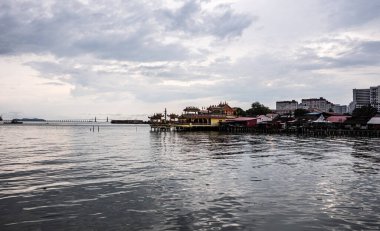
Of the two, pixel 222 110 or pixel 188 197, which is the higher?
pixel 222 110

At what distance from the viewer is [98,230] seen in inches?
416

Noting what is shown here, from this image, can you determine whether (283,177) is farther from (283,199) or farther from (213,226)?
(213,226)

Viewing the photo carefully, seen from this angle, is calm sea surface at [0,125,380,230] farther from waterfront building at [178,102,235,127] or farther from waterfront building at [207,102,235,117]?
waterfront building at [207,102,235,117]

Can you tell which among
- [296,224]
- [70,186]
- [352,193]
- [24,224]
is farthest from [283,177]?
[24,224]

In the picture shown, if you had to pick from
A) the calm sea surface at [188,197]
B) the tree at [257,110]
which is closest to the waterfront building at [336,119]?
the tree at [257,110]

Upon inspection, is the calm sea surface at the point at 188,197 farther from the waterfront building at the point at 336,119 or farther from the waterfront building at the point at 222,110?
the waterfront building at the point at 222,110

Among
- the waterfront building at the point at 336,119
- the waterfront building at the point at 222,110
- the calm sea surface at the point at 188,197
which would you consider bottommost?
the calm sea surface at the point at 188,197

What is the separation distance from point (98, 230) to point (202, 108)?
113 meters

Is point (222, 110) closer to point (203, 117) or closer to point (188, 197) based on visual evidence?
point (203, 117)

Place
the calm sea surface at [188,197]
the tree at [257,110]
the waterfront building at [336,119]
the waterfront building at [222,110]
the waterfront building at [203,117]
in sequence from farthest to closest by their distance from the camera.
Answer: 1. the tree at [257,110]
2. the waterfront building at [222,110]
3. the waterfront building at [203,117]
4. the waterfront building at [336,119]
5. the calm sea surface at [188,197]

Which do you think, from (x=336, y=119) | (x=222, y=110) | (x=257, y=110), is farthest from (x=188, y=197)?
(x=257, y=110)

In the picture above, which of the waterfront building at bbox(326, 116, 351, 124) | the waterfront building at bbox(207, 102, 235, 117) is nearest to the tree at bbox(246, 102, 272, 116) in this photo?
the waterfront building at bbox(207, 102, 235, 117)

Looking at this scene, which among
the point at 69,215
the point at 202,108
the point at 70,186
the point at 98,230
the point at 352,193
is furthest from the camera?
the point at 202,108

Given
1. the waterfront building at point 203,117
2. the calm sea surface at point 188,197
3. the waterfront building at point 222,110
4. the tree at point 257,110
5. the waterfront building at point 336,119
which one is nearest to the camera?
the calm sea surface at point 188,197
